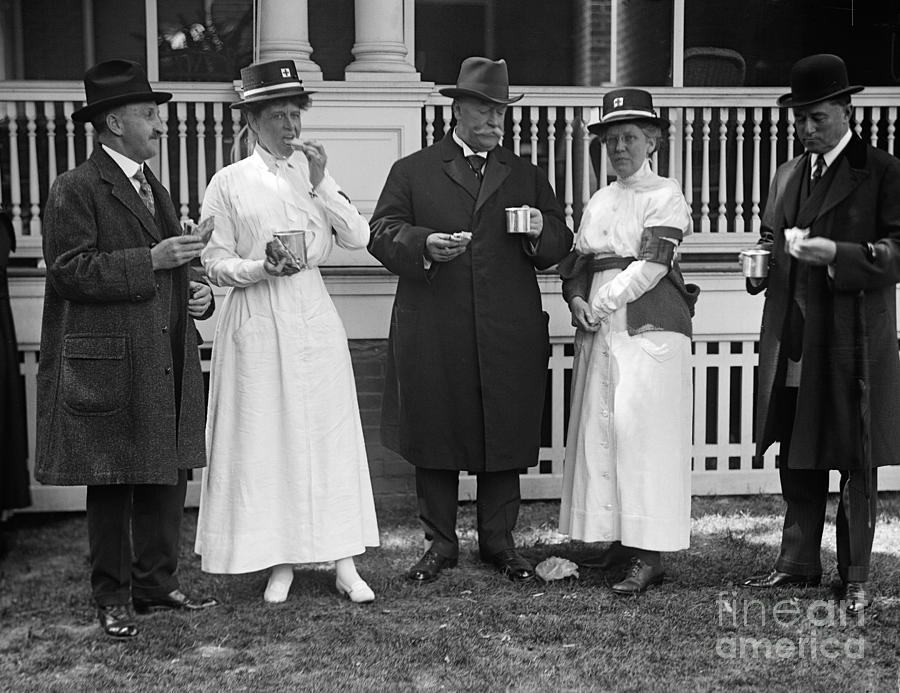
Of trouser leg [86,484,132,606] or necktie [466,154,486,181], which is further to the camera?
necktie [466,154,486,181]

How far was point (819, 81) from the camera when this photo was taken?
529cm

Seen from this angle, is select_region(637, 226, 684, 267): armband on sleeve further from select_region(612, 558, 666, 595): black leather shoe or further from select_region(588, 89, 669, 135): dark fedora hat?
select_region(612, 558, 666, 595): black leather shoe

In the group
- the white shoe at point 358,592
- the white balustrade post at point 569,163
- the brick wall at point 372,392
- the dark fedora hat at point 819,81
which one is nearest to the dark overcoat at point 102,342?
the white shoe at point 358,592

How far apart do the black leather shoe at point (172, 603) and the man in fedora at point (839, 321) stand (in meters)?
2.67

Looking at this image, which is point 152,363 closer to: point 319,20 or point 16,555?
point 16,555

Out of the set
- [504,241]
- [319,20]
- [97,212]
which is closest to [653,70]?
[319,20]

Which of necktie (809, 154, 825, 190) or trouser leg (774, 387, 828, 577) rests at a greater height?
necktie (809, 154, 825, 190)

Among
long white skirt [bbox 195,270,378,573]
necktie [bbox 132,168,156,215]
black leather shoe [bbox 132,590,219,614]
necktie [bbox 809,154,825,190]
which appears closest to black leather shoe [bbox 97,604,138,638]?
black leather shoe [bbox 132,590,219,614]

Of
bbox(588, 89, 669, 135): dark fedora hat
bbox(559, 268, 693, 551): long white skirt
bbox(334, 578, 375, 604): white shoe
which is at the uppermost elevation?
bbox(588, 89, 669, 135): dark fedora hat

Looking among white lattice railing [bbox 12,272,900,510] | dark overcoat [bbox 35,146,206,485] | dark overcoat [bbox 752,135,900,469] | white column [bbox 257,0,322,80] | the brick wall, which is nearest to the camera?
dark overcoat [bbox 35,146,206,485]

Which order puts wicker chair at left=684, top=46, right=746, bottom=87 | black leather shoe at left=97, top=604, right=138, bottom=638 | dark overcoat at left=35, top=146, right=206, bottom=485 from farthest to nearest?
wicker chair at left=684, top=46, right=746, bottom=87 < black leather shoe at left=97, top=604, right=138, bottom=638 < dark overcoat at left=35, top=146, right=206, bottom=485

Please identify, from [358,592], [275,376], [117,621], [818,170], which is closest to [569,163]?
[818,170]

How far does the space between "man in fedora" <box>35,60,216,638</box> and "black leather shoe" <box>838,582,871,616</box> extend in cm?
290

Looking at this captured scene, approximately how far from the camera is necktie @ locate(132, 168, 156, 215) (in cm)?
514
